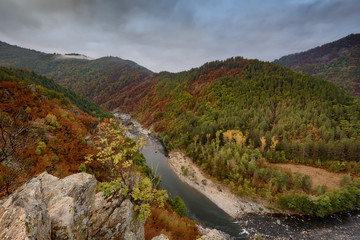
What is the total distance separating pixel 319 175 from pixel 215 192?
32174 mm

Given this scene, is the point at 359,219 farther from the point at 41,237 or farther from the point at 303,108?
the point at 41,237

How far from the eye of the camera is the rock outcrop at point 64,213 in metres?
4.21

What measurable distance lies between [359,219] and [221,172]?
31.5m

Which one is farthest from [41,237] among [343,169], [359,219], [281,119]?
[281,119]

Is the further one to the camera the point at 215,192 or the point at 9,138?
the point at 215,192

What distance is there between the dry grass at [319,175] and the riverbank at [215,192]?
55.6ft

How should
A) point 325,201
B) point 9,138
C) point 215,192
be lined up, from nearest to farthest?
point 9,138 → point 325,201 → point 215,192

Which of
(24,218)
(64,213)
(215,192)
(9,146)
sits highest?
(9,146)

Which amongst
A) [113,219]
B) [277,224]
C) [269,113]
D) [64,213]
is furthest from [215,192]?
[269,113]

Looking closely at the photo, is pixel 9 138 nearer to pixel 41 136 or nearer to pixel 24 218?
pixel 24 218

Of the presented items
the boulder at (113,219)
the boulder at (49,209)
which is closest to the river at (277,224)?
the boulder at (113,219)

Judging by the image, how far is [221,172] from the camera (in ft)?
148

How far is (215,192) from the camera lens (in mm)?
41312

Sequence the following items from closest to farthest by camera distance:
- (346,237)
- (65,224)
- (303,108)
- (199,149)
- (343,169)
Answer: (65,224), (346,237), (343,169), (199,149), (303,108)
